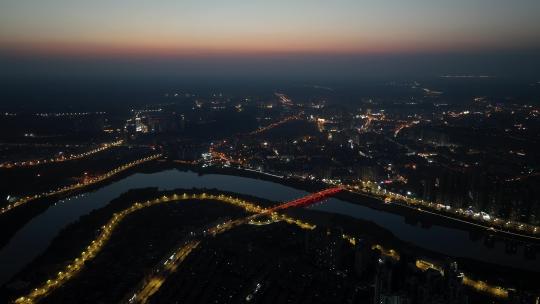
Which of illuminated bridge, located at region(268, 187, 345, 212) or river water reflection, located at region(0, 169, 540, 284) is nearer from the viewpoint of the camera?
river water reflection, located at region(0, 169, 540, 284)

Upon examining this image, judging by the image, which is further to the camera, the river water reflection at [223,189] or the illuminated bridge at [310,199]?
the illuminated bridge at [310,199]

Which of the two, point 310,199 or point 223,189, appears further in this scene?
point 223,189

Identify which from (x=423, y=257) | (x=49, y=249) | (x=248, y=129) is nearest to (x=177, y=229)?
(x=49, y=249)

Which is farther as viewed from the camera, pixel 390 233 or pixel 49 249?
pixel 390 233

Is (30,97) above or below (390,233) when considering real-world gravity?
below

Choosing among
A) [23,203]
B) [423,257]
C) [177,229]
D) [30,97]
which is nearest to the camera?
[423,257]

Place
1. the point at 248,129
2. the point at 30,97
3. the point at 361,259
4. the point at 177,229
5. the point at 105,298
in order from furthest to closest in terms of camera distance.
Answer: the point at 30,97 → the point at 248,129 → the point at 177,229 → the point at 361,259 → the point at 105,298

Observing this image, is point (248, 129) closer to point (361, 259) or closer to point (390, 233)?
point (390, 233)

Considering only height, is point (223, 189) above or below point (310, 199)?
below

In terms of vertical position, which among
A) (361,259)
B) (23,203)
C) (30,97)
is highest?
(361,259)

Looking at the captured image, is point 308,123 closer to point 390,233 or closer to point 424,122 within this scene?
point 424,122
